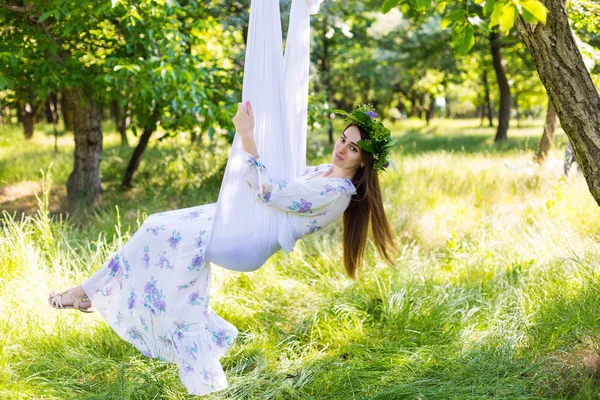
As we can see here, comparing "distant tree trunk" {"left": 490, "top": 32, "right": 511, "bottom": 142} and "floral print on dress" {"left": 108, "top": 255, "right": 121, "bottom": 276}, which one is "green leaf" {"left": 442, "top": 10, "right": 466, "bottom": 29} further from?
"distant tree trunk" {"left": 490, "top": 32, "right": 511, "bottom": 142}

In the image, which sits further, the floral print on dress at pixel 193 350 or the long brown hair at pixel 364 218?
the long brown hair at pixel 364 218

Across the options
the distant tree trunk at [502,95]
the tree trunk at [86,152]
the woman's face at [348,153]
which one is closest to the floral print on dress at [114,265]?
the woman's face at [348,153]

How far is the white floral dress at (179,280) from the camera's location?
7.22 feet

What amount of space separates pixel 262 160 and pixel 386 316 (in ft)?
3.86

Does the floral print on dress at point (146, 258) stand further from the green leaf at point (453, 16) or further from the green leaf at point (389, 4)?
the green leaf at point (453, 16)

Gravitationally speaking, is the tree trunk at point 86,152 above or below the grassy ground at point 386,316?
above

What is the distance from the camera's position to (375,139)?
2316 mm

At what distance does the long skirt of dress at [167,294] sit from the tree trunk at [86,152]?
318 centimetres

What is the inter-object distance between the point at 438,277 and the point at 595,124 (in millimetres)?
1481

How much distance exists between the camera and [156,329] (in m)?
2.26

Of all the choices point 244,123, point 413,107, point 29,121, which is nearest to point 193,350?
point 244,123

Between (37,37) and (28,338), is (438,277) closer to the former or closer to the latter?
(28,338)

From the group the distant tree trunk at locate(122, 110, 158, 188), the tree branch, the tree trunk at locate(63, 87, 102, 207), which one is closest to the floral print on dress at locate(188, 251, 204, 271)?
the tree branch

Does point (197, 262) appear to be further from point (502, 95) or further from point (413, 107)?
point (413, 107)
